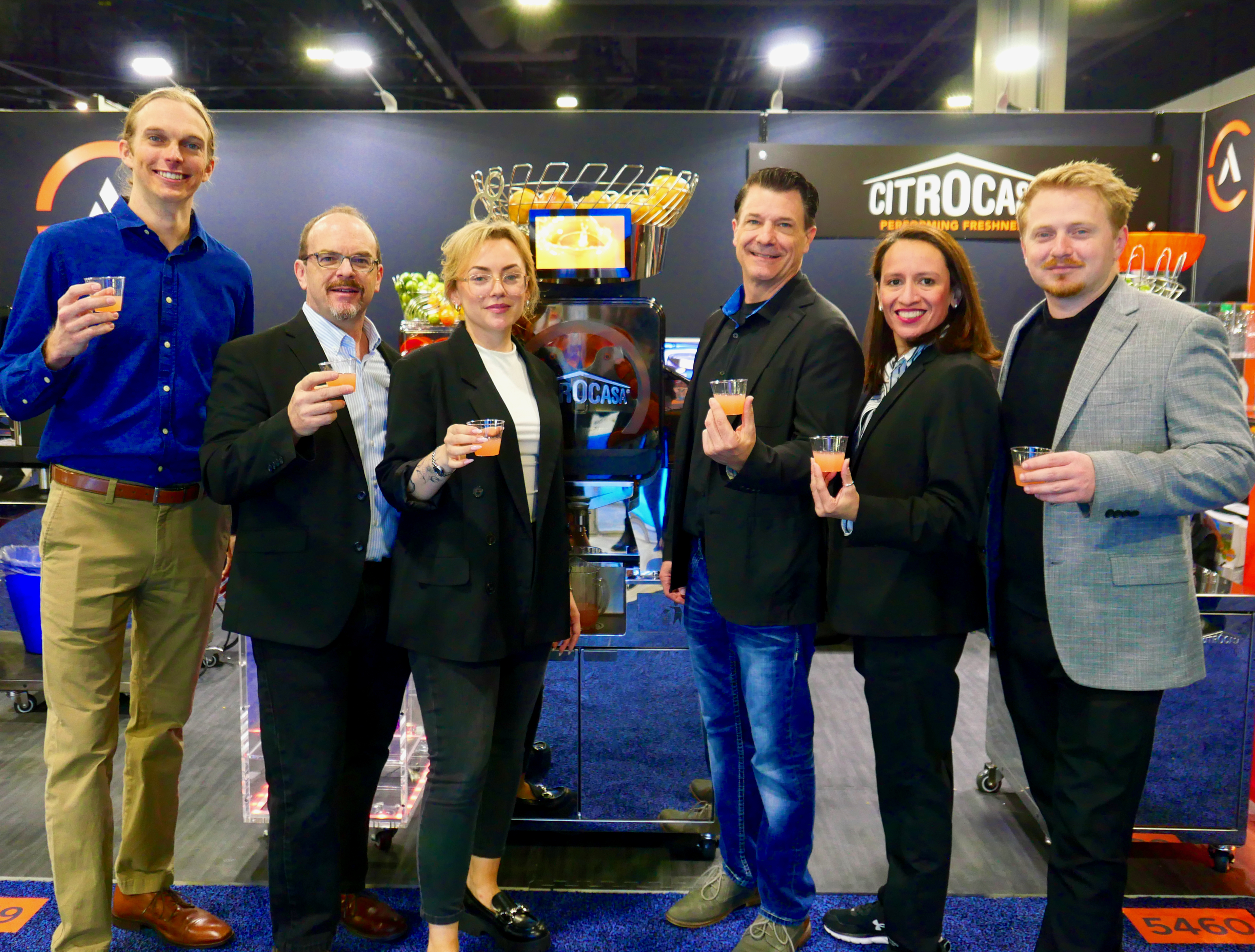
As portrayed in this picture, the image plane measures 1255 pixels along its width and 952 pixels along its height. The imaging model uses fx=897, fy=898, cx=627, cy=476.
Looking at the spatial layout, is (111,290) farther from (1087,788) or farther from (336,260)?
(1087,788)

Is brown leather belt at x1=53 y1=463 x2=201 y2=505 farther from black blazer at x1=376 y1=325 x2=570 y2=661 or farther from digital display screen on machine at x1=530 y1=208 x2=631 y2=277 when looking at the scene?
digital display screen on machine at x1=530 y1=208 x2=631 y2=277

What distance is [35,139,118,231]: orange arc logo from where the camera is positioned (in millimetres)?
6328

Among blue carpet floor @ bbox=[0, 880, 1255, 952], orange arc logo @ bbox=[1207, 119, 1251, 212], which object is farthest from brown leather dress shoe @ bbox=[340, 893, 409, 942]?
orange arc logo @ bbox=[1207, 119, 1251, 212]

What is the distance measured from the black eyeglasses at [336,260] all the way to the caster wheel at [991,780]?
2835 mm

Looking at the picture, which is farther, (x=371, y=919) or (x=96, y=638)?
(x=371, y=919)

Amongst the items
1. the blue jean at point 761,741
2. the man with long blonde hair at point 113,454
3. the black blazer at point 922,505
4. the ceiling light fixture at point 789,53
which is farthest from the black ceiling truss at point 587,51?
the blue jean at point 761,741

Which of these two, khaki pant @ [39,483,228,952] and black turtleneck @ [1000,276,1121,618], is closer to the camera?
black turtleneck @ [1000,276,1121,618]

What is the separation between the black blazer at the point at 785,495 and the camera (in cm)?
Result: 212

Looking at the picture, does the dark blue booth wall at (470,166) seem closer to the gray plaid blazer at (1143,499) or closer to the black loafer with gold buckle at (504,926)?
the gray plaid blazer at (1143,499)

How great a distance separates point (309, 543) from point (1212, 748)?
2754 millimetres

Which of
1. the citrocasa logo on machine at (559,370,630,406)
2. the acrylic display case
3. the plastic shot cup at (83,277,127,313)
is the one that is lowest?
the acrylic display case

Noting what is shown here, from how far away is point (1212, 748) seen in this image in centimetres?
280

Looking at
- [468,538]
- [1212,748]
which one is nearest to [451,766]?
[468,538]

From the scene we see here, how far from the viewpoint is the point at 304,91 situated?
13539 millimetres
